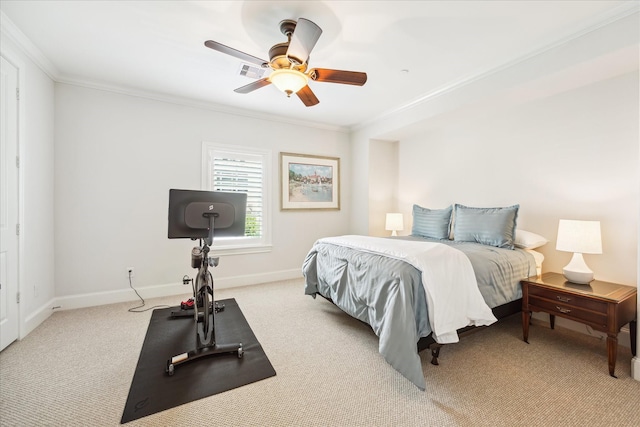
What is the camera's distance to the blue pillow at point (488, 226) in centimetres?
292

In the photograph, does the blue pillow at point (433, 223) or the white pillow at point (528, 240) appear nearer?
the white pillow at point (528, 240)

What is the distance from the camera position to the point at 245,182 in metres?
4.28

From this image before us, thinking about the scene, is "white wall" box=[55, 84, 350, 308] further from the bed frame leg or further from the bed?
the bed frame leg

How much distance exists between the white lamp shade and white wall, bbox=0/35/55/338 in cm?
475

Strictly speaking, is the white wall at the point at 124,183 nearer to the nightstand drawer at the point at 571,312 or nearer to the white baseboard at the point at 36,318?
the white baseboard at the point at 36,318

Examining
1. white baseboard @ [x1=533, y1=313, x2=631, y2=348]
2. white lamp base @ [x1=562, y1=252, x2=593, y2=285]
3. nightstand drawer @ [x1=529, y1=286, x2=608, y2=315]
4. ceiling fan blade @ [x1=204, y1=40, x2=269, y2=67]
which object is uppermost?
ceiling fan blade @ [x1=204, y1=40, x2=269, y2=67]

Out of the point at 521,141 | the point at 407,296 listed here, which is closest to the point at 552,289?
the point at 407,296

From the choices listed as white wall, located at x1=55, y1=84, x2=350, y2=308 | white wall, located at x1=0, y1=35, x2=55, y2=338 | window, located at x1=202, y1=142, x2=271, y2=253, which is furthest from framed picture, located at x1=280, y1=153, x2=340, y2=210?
white wall, located at x1=0, y1=35, x2=55, y2=338

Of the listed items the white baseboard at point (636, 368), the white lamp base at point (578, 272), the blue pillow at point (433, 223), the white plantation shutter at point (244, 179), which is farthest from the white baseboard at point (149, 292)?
the white baseboard at point (636, 368)

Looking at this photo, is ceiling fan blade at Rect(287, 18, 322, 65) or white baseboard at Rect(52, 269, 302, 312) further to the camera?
white baseboard at Rect(52, 269, 302, 312)

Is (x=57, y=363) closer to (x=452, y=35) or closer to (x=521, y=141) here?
(x=452, y=35)

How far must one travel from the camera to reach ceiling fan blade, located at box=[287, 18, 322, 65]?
1.82m

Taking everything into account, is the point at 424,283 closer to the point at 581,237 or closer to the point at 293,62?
the point at 581,237

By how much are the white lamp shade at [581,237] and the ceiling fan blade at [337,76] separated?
2124 mm
